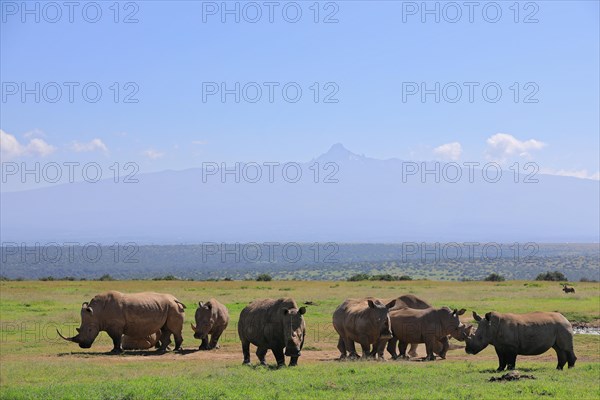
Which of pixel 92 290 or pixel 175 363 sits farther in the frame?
pixel 92 290

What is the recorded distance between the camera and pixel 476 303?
172 ft

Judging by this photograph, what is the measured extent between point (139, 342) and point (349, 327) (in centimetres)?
943

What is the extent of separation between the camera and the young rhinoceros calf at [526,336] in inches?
925

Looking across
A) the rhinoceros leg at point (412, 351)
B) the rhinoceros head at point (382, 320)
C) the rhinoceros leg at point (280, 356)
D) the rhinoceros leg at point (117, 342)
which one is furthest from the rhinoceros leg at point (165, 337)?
the rhinoceros leg at point (412, 351)

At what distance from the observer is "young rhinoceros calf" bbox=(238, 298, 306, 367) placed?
23.1 meters

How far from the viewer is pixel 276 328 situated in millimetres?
23562

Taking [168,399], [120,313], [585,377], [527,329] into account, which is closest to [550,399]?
[585,377]

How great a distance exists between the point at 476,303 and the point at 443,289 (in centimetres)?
1642

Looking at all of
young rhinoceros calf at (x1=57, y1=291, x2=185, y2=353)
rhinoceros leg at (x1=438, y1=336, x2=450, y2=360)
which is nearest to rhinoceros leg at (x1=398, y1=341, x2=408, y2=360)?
rhinoceros leg at (x1=438, y1=336, x2=450, y2=360)

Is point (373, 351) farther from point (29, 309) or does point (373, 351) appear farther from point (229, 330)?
point (29, 309)

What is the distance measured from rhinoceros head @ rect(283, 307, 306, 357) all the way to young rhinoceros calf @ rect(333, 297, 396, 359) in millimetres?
3244

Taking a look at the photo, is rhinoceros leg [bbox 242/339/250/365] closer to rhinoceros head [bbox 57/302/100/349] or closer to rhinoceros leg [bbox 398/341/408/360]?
rhinoceros leg [bbox 398/341/408/360]

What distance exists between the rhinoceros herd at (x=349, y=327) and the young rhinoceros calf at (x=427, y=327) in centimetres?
3

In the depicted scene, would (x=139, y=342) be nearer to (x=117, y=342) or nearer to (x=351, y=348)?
(x=117, y=342)
